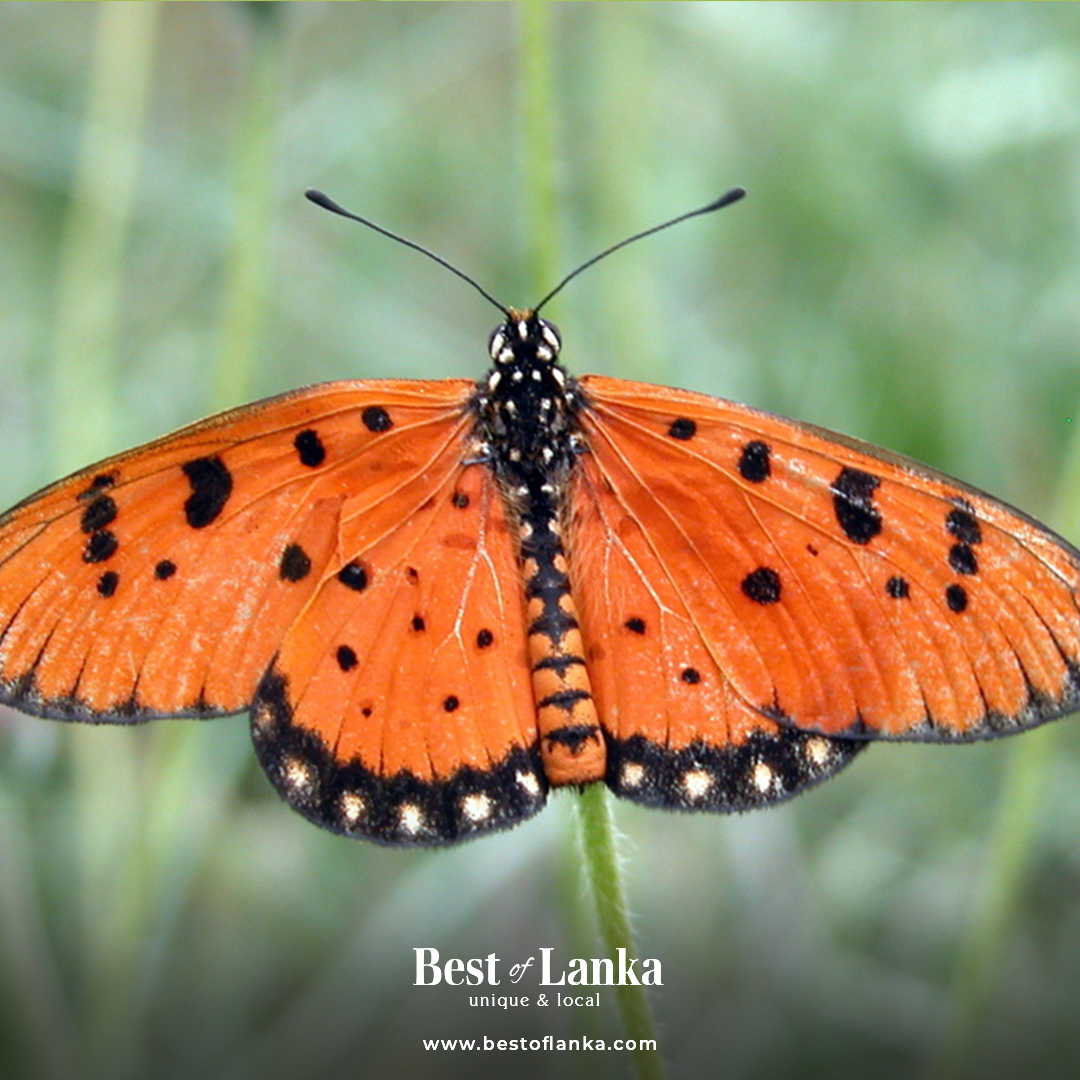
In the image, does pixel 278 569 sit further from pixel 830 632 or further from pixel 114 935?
pixel 114 935

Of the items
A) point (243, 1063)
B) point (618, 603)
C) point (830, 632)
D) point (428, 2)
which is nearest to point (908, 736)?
point (830, 632)

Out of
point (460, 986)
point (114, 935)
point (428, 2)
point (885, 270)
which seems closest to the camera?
point (114, 935)

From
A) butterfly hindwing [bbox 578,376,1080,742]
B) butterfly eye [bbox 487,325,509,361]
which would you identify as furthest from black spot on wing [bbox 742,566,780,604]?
butterfly eye [bbox 487,325,509,361]

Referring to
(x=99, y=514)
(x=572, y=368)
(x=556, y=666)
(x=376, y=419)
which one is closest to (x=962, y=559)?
(x=556, y=666)

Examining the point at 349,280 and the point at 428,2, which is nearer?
the point at 349,280

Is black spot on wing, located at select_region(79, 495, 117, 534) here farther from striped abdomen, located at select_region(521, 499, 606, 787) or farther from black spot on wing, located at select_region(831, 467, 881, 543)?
black spot on wing, located at select_region(831, 467, 881, 543)

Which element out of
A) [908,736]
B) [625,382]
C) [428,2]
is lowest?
[908,736]

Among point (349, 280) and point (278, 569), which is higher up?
point (349, 280)
